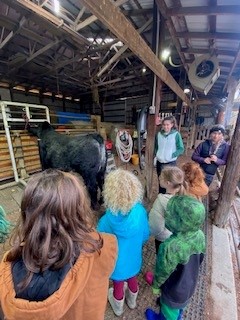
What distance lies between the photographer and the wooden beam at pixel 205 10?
2.24m

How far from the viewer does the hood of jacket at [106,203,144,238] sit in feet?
3.87

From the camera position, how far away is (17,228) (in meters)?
0.73

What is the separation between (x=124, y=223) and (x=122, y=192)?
0.22 meters

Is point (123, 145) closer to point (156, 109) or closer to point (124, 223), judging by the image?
point (156, 109)

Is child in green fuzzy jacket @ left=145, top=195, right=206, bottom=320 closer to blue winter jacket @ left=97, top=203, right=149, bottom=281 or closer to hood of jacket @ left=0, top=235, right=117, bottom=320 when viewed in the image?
blue winter jacket @ left=97, top=203, right=149, bottom=281

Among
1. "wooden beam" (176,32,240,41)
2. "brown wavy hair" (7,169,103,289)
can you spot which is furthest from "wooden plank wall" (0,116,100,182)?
"wooden beam" (176,32,240,41)

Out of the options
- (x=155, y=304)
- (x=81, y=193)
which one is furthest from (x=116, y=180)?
(x=155, y=304)

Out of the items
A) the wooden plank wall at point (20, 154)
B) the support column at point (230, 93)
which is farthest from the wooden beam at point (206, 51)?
the wooden plank wall at point (20, 154)

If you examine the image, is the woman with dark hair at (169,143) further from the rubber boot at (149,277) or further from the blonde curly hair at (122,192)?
the blonde curly hair at (122,192)

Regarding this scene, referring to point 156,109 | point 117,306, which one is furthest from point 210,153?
point 117,306

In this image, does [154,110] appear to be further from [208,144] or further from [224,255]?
[224,255]

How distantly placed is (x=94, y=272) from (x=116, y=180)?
58 centimetres

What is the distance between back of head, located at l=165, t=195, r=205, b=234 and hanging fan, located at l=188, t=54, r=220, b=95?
10.4ft

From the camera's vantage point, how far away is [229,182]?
2527mm
